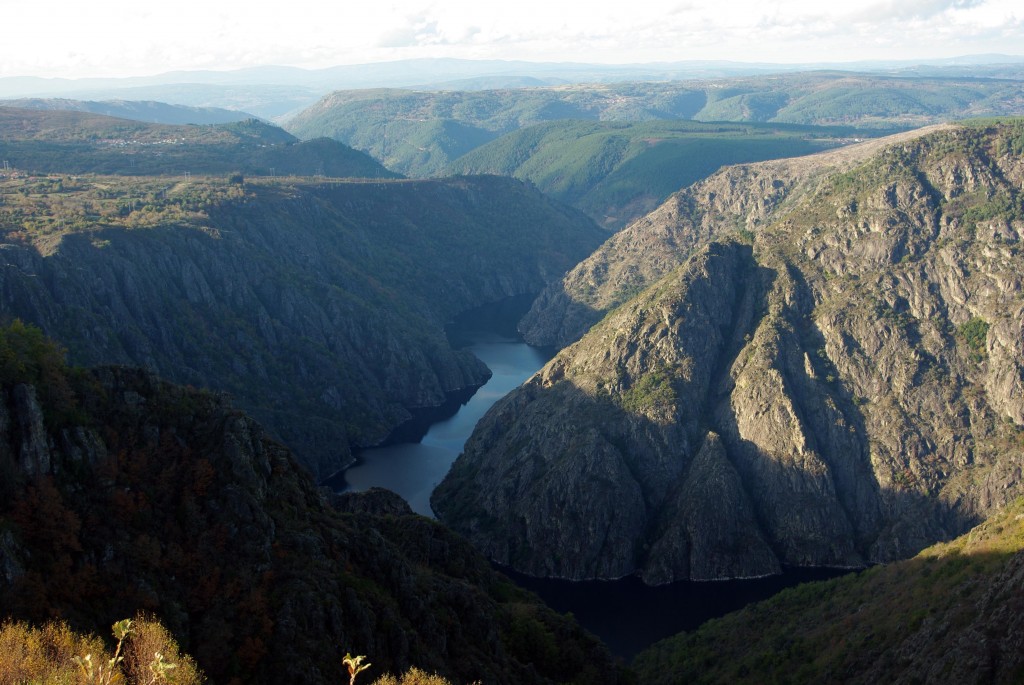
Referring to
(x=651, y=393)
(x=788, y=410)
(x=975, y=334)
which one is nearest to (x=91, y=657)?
(x=651, y=393)

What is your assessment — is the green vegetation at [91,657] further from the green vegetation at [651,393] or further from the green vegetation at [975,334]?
the green vegetation at [975,334]

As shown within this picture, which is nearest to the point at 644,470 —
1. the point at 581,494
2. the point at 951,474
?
the point at 581,494

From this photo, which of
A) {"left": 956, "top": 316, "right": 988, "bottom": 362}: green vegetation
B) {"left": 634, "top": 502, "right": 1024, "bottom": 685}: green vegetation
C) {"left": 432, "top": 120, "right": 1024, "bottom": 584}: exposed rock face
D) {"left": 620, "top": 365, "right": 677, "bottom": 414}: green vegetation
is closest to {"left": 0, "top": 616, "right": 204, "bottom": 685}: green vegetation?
{"left": 634, "top": 502, "right": 1024, "bottom": 685}: green vegetation

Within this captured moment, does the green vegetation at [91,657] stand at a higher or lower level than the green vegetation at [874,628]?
higher

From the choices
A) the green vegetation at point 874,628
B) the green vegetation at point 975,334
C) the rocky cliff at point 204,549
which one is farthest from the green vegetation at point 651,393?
the rocky cliff at point 204,549

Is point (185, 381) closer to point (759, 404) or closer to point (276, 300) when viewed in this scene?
point (276, 300)

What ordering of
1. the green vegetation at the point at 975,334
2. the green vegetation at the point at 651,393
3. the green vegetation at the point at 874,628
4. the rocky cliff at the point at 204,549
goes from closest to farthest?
1. the rocky cliff at the point at 204,549
2. the green vegetation at the point at 874,628
3. the green vegetation at the point at 975,334
4. the green vegetation at the point at 651,393

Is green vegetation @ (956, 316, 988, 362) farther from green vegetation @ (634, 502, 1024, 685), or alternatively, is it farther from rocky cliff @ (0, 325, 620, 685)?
rocky cliff @ (0, 325, 620, 685)
